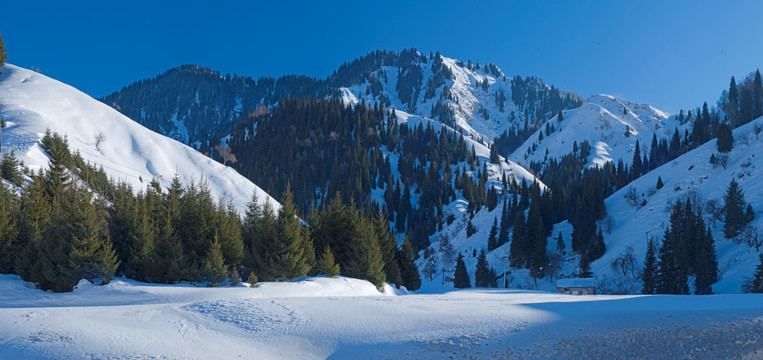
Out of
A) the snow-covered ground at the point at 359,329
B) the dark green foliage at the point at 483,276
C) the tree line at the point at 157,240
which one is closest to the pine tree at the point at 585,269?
the dark green foliage at the point at 483,276

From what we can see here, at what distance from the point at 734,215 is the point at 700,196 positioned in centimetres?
1708

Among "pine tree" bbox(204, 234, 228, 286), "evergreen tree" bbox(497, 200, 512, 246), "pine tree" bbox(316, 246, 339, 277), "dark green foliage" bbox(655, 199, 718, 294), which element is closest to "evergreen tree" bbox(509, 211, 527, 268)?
"evergreen tree" bbox(497, 200, 512, 246)

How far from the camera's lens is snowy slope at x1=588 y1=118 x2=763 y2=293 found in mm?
60062

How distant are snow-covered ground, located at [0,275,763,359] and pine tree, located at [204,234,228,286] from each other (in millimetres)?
4801

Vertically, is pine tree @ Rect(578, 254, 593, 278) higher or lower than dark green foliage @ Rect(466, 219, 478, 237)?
lower

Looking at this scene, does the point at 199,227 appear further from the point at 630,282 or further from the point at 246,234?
the point at 630,282

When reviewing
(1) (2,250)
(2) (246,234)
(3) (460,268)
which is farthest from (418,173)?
(1) (2,250)

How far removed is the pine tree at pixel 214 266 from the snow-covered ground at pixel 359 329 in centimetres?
480

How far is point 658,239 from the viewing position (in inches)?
2813

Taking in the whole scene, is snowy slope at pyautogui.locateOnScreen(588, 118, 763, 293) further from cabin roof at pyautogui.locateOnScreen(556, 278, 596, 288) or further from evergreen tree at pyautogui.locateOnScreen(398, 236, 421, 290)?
evergreen tree at pyautogui.locateOnScreen(398, 236, 421, 290)

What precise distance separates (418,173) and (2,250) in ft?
485

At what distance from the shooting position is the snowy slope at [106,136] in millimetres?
59438

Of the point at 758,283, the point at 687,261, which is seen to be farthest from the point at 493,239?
the point at 758,283

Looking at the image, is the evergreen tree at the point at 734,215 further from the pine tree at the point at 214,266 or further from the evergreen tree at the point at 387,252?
the pine tree at the point at 214,266
